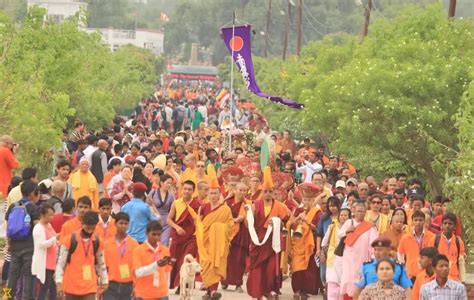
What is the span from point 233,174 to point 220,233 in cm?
164

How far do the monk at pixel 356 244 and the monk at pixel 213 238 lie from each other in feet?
8.42

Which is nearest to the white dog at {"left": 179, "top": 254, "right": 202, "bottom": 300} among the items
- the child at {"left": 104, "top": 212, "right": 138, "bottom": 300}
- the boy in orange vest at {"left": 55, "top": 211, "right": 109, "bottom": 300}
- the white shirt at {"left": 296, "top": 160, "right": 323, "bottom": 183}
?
the child at {"left": 104, "top": 212, "right": 138, "bottom": 300}

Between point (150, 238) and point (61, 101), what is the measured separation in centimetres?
1414

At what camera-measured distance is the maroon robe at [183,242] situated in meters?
20.6

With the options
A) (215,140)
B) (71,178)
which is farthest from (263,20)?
(71,178)

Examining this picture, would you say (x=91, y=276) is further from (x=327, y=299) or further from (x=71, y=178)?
(x=71, y=178)

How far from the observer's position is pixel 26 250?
56.7 ft

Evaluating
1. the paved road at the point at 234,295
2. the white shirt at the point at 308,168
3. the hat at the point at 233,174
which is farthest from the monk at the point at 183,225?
the white shirt at the point at 308,168

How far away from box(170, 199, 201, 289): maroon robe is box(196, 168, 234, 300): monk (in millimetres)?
190

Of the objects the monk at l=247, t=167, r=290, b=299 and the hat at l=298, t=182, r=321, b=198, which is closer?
the monk at l=247, t=167, r=290, b=299

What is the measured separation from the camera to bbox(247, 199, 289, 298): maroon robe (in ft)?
66.8

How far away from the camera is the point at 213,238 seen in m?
20.4

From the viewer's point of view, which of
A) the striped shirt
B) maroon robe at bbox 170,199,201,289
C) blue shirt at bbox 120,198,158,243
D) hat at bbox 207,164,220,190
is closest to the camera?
the striped shirt

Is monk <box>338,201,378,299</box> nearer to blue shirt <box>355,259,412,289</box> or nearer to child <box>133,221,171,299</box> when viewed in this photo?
blue shirt <box>355,259,412,289</box>
